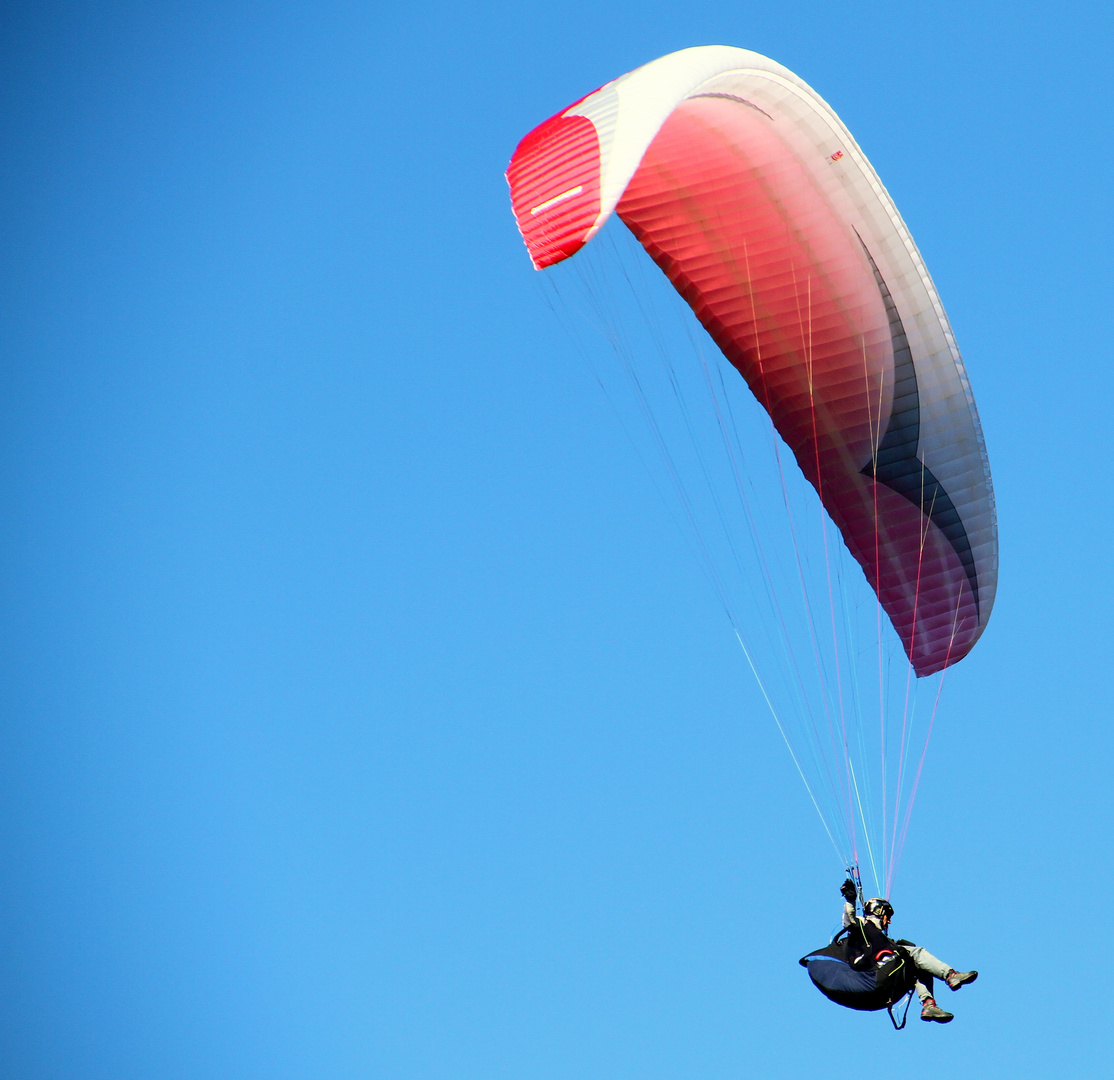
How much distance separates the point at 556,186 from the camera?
950 cm

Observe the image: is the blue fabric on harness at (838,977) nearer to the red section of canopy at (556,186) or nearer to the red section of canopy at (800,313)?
the red section of canopy at (800,313)

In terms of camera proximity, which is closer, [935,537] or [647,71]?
[647,71]

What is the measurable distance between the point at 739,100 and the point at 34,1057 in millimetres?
124627

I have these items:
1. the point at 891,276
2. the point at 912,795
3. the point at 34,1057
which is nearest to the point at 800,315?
the point at 891,276

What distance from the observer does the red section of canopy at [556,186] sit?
9156mm

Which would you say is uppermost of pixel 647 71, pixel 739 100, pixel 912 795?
pixel 739 100

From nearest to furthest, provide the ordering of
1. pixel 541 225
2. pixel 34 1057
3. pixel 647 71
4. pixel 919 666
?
pixel 541 225, pixel 647 71, pixel 919 666, pixel 34 1057

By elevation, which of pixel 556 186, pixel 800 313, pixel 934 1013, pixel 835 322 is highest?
pixel 800 313

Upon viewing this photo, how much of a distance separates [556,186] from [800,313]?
3.69 meters

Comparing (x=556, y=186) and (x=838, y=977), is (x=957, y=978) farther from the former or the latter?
(x=556, y=186)

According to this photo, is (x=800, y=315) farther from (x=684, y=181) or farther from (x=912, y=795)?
(x=912, y=795)

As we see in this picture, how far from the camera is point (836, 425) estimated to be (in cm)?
1298

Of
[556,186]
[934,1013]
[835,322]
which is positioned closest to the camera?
[556,186]

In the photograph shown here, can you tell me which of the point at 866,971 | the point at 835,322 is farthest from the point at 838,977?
the point at 835,322
